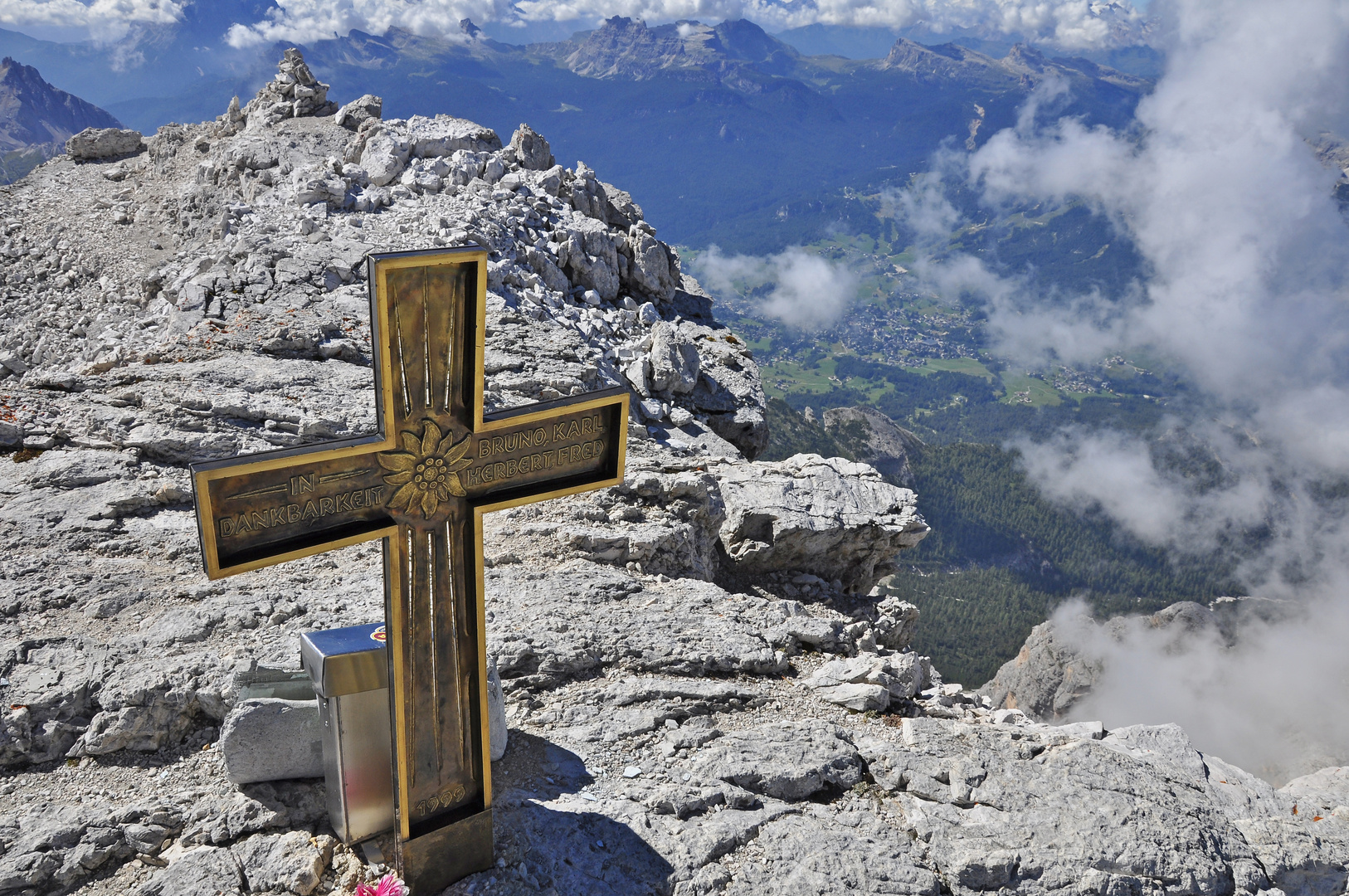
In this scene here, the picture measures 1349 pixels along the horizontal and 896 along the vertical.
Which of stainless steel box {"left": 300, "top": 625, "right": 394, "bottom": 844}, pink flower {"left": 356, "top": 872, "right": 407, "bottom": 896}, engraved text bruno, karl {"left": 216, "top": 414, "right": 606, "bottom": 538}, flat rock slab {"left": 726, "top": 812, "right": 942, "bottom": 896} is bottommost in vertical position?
flat rock slab {"left": 726, "top": 812, "right": 942, "bottom": 896}

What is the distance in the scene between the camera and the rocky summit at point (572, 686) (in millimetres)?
6371

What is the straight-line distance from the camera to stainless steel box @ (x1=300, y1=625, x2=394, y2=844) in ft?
18.9

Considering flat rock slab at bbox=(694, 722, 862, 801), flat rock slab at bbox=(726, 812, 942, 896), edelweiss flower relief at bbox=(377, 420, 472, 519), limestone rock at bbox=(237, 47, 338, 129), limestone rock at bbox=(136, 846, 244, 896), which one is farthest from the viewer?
limestone rock at bbox=(237, 47, 338, 129)

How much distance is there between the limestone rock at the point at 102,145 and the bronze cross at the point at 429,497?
4041cm

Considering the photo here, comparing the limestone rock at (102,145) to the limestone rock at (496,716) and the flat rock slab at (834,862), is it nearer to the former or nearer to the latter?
the limestone rock at (496,716)

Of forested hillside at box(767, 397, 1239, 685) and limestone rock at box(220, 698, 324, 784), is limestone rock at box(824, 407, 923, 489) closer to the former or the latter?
forested hillside at box(767, 397, 1239, 685)

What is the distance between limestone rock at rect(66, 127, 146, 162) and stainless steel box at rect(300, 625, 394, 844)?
131ft

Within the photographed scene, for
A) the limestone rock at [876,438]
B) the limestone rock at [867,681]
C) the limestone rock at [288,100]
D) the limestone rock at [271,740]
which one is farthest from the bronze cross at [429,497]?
the limestone rock at [876,438]

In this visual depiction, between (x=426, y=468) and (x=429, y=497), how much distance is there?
0.22 metres

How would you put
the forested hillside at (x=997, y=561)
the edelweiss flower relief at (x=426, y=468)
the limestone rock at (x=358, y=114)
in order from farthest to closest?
1. the forested hillside at (x=997, y=561)
2. the limestone rock at (x=358, y=114)
3. the edelweiss flower relief at (x=426, y=468)

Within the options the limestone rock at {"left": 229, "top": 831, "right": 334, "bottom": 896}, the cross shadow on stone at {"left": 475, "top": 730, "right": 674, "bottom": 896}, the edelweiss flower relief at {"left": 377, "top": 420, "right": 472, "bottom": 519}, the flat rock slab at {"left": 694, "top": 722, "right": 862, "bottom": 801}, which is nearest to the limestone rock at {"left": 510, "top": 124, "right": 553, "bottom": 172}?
the flat rock slab at {"left": 694, "top": 722, "right": 862, "bottom": 801}

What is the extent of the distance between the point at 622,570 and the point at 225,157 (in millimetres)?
25609

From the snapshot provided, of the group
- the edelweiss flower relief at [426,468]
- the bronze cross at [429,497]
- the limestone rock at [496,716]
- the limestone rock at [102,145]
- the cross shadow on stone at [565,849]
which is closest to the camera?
the bronze cross at [429,497]

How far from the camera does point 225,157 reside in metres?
28.4
